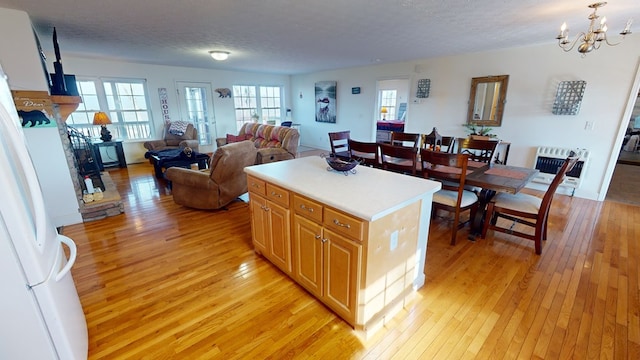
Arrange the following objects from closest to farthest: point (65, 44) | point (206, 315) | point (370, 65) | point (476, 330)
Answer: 1. point (476, 330)
2. point (206, 315)
3. point (65, 44)
4. point (370, 65)

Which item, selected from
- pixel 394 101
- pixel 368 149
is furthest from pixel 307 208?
pixel 394 101

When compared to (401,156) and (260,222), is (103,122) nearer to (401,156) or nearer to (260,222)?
(260,222)

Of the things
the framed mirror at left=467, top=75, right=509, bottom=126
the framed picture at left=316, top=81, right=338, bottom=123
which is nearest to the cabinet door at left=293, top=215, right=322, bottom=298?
the framed mirror at left=467, top=75, right=509, bottom=126

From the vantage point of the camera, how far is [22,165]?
1.11m

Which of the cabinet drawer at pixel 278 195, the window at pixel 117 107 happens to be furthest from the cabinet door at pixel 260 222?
the window at pixel 117 107

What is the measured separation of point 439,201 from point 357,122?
4.74m

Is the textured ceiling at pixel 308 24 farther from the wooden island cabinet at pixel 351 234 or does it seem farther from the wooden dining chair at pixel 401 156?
the wooden island cabinet at pixel 351 234

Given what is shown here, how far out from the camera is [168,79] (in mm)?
6758

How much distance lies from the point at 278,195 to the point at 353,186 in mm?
582

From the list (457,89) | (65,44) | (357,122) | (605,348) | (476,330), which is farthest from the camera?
(357,122)

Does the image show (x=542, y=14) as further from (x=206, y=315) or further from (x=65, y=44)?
(x=65, y=44)

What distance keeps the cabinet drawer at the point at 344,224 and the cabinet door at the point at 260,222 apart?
751 mm

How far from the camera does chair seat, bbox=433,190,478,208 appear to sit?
2672mm

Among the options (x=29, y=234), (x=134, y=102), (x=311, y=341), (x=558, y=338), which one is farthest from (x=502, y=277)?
(x=134, y=102)
